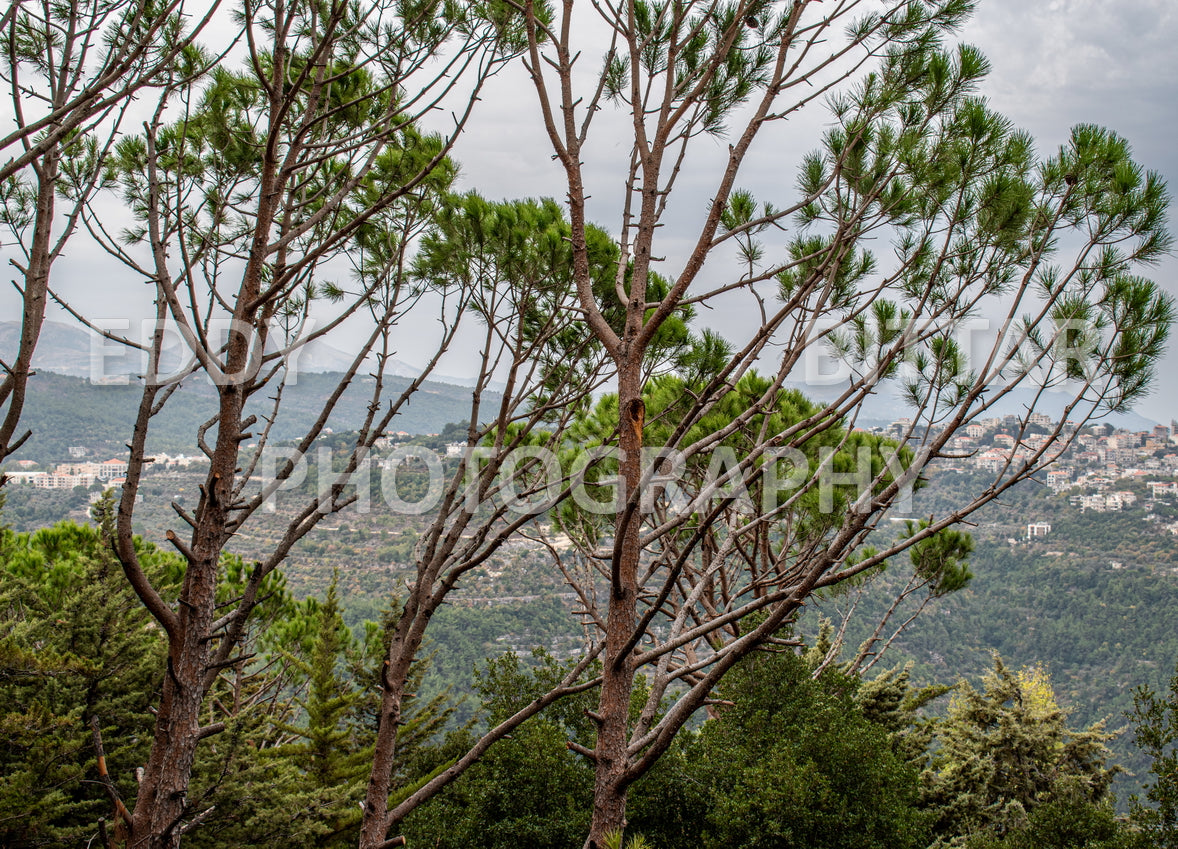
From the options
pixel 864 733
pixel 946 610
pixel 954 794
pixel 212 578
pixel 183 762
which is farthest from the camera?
pixel 946 610

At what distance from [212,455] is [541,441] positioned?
3.27m

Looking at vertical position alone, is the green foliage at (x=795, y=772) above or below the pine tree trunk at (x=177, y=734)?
below

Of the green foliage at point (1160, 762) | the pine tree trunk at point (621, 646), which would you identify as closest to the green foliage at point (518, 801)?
the pine tree trunk at point (621, 646)

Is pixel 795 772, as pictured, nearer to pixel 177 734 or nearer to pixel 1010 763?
pixel 177 734

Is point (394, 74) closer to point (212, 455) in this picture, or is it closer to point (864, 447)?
point (212, 455)

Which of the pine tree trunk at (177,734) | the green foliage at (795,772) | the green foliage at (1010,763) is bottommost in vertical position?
the green foliage at (1010,763)

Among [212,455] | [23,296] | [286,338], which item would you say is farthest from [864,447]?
[23,296]

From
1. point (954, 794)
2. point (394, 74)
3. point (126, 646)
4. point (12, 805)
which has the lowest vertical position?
point (954, 794)

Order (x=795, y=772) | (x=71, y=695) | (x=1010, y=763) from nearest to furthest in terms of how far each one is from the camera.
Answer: (x=795, y=772)
(x=71, y=695)
(x=1010, y=763)

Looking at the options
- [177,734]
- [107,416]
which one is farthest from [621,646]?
[107,416]

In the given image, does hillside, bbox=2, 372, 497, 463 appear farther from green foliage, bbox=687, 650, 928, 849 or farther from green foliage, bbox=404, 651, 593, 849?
green foliage, bbox=687, 650, 928, 849

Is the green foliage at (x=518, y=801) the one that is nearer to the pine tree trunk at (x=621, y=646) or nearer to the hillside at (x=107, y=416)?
the pine tree trunk at (x=621, y=646)

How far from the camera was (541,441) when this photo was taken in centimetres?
495

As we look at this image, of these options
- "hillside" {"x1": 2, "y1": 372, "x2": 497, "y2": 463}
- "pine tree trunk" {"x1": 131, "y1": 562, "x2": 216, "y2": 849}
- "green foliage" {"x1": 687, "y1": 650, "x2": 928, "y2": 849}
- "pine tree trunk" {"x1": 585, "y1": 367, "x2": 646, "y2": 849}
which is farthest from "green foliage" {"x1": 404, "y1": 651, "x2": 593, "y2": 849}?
"hillside" {"x1": 2, "y1": 372, "x2": 497, "y2": 463}
